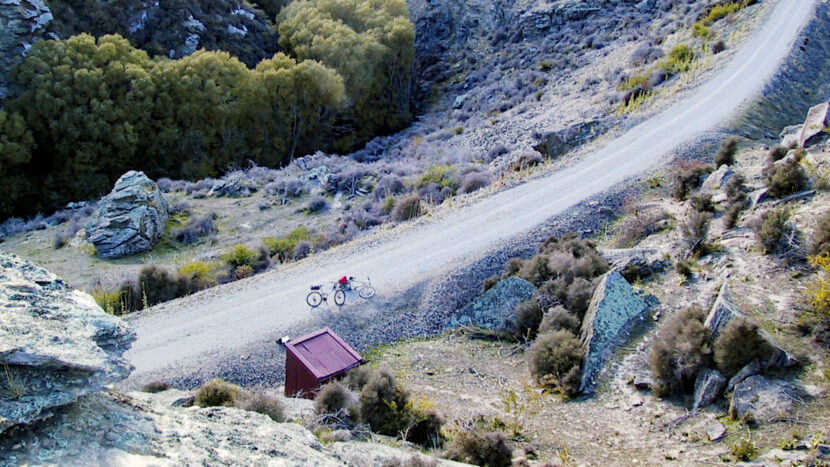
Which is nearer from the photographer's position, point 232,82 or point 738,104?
point 738,104

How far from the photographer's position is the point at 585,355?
39.6ft

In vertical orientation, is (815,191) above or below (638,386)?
above

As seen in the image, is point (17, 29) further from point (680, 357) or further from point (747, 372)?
point (747, 372)

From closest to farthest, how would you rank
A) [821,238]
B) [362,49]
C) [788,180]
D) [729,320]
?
[729,320]
[821,238]
[788,180]
[362,49]

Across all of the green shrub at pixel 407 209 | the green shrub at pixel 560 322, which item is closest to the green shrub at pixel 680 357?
the green shrub at pixel 560 322

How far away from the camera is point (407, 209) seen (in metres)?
22.5

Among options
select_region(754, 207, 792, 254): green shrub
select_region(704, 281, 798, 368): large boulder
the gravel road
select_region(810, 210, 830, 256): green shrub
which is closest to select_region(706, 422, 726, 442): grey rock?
select_region(704, 281, 798, 368): large boulder

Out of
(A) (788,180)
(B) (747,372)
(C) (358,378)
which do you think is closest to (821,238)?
(A) (788,180)

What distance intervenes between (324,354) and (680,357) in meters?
6.55

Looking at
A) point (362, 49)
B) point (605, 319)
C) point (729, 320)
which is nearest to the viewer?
point (729, 320)

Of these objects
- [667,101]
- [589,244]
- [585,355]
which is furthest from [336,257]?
[667,101]

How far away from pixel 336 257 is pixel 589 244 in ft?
23.7

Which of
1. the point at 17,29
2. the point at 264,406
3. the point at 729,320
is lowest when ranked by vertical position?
the point at 264,406

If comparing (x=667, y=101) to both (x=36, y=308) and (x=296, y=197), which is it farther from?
(x=36, y=308)
